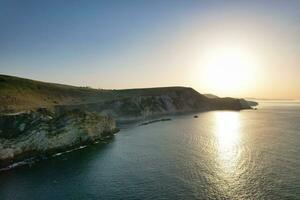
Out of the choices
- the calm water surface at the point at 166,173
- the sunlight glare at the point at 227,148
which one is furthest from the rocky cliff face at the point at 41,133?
the sunlight glare at the point at 227,148

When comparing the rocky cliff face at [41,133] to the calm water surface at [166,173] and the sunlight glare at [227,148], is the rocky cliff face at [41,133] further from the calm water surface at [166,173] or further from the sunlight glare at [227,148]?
the sunlight glare at [227,148]

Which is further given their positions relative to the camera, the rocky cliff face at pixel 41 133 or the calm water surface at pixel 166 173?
the rocky cliff face at pixel 41 133

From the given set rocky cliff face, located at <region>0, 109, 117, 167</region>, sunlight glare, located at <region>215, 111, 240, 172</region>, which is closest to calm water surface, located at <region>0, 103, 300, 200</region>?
sunlight glare, located at <region>215, 111, 240, 172</region>

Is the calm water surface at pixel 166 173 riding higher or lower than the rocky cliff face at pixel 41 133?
lower

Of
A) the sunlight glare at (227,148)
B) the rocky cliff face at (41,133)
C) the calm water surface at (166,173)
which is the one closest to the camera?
the calm water surface at (166,173)

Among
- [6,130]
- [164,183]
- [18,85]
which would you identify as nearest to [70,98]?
[18,85]

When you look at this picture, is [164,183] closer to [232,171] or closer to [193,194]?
[193,194]
